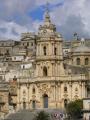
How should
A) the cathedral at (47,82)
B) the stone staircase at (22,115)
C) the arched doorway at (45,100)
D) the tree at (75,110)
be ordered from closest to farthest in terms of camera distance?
the tree at (75,110) < the stone staircase at (22,115) < the cathedral at (47,82) < the arched doorway at (45,100)

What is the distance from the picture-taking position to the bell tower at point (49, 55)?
105m

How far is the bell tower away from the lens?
105m

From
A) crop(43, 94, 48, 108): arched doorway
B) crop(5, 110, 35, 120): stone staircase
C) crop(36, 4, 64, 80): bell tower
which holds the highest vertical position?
Answer: crop(36, 4, 64, 80): bell tower

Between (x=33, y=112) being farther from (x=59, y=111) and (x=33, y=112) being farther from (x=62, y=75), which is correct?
(x=62, y=75)

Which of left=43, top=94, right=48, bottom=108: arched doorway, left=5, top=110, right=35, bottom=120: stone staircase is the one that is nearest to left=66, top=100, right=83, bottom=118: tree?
left=5, top=110, right=35, bottom=120: stone staircase

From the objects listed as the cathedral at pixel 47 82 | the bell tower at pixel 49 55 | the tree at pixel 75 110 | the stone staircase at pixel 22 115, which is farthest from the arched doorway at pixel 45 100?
the tree at pixel 75 110

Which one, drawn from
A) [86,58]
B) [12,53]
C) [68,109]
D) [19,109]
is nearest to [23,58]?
[12,53]

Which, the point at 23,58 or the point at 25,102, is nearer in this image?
the point at 25,102

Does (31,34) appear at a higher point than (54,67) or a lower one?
higher

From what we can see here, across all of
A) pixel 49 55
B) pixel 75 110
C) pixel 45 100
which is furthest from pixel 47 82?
pixel 75 110

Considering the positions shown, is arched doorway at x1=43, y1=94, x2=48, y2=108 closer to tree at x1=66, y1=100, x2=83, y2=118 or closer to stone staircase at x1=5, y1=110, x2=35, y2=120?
stone staircase at x1=5, y1=110, x2=35, y2=120

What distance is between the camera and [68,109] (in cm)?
9206

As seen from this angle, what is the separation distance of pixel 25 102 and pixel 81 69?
9910 mm

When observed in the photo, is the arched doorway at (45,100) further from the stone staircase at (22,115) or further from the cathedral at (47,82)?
the stone staircase at (22,115)
